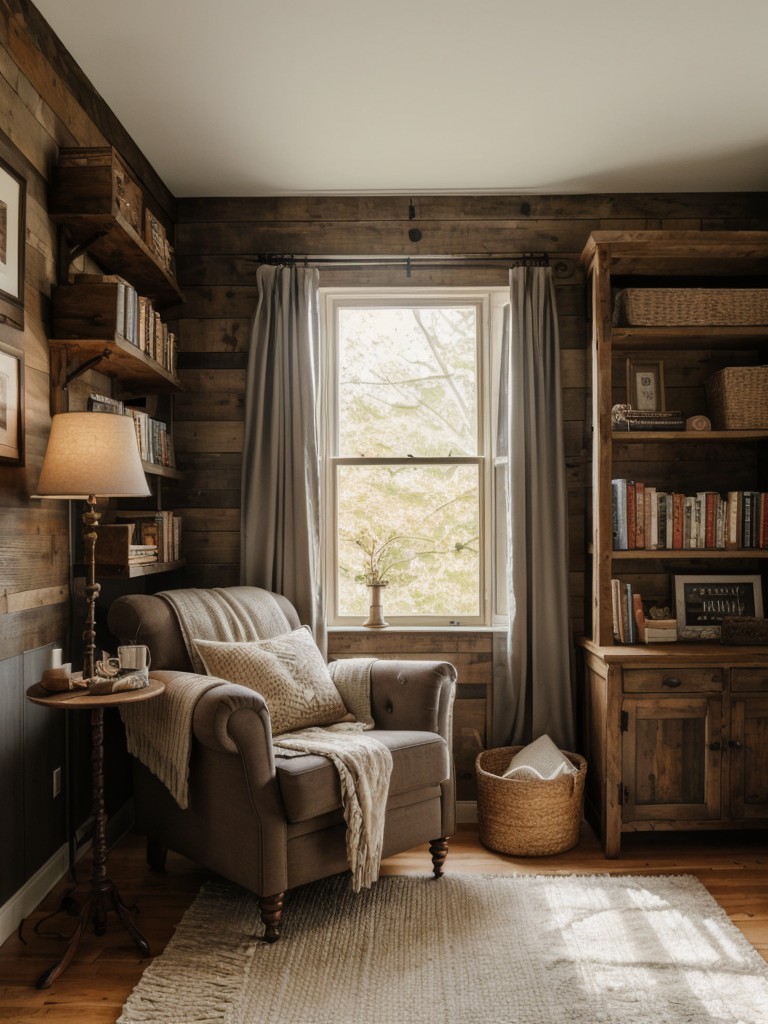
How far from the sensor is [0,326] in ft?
7.70

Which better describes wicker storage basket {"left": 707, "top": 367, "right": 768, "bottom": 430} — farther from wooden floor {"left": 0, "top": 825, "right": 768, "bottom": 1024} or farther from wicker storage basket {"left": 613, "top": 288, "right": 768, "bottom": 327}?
wooden floor {"left": 0, "top": 825, "right": 768, "bottom": 1024}

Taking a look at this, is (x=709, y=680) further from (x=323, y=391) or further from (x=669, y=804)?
(x=323, y=391)

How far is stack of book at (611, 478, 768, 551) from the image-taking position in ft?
11.2

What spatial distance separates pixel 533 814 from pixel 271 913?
3.74ft

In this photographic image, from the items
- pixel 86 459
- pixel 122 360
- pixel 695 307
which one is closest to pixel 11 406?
pixel 86 459

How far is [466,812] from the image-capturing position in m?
3.60

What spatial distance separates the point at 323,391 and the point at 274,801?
200 cm

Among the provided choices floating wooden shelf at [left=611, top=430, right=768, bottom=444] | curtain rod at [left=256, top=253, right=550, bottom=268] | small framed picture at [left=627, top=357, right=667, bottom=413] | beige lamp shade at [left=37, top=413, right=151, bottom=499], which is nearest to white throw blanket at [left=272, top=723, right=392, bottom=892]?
beige lamp shade at [left=37, top=413, right=151, bottom=499]

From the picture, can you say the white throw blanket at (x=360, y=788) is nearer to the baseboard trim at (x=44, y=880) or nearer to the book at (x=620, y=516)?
the baseboard trim at (x=44, y=880)

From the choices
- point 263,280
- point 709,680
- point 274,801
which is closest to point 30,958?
point 274,801

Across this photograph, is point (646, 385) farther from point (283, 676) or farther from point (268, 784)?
point (268, 784)

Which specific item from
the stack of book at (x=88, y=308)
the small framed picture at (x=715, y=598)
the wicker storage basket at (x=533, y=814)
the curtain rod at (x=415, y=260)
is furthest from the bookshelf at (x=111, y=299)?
the small framed picture at (x=715, y=598)

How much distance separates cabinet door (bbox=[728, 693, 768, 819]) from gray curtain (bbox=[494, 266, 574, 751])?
0.67m

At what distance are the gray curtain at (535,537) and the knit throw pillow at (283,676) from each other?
92cm
